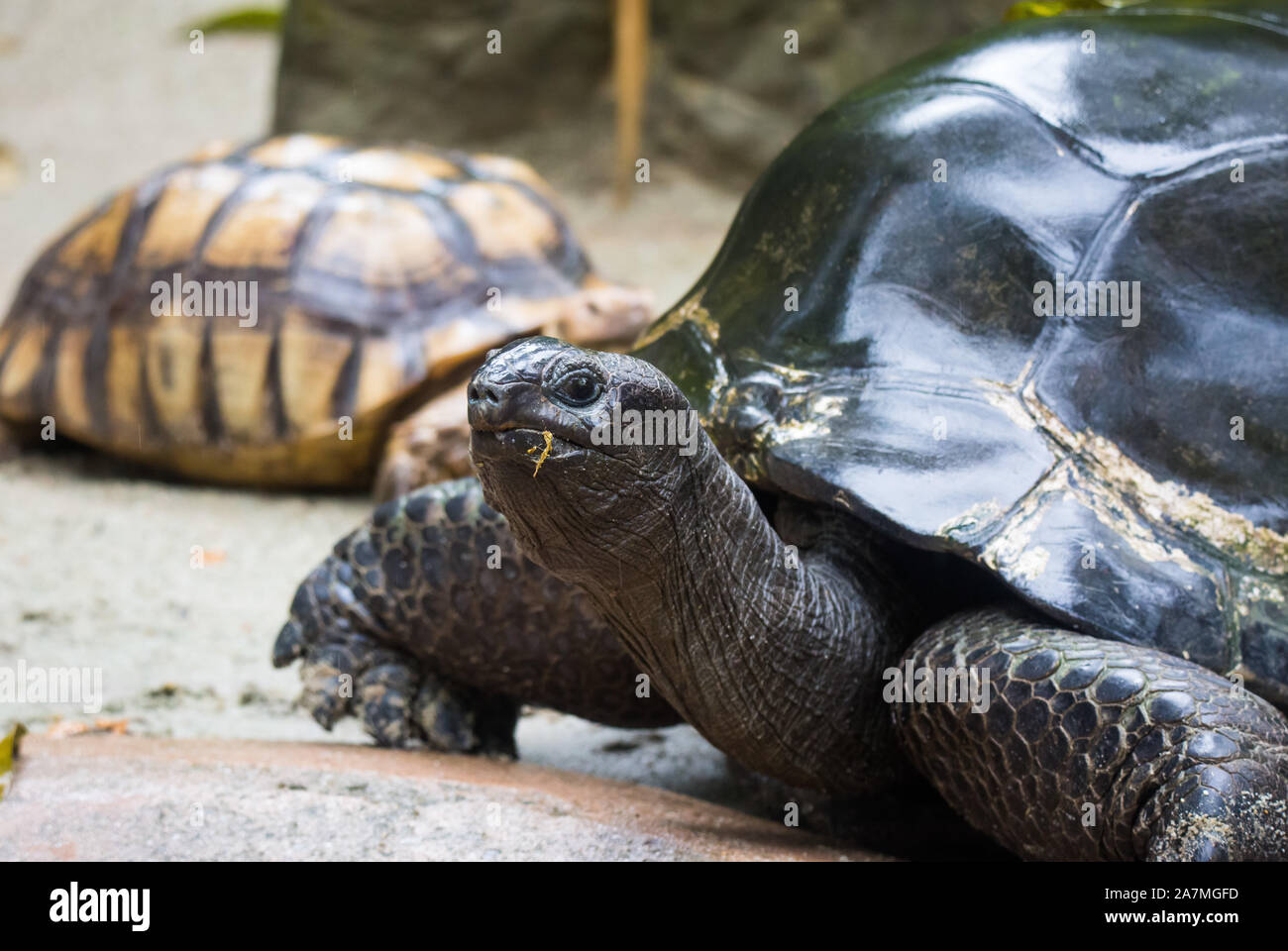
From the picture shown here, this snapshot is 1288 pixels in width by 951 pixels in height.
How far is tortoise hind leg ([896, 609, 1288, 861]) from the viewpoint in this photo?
1.95 metres

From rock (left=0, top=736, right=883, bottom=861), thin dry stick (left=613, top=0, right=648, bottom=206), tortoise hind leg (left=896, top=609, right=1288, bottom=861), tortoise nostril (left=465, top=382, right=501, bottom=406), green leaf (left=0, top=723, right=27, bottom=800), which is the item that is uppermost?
thin dry stick (left=613, top=0, right=648, bottom=206)

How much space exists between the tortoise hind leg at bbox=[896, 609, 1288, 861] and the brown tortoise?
3.20m

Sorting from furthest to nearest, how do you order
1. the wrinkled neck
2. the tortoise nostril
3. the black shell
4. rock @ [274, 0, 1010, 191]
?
rock @ [274, 0, 1010, 191], the black shell, the wrinkled neck, the tortoise nostril

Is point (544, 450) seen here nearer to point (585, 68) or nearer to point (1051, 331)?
point (1051, 331)

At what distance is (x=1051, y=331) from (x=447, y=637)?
139cm

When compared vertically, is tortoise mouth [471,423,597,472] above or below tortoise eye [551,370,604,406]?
below

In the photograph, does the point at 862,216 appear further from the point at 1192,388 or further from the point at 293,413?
the point at 293,413

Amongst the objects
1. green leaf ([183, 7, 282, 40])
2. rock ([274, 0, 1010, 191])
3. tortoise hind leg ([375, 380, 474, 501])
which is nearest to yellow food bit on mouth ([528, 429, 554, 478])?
tortoise hind leg ([375, 380, 474, 501])

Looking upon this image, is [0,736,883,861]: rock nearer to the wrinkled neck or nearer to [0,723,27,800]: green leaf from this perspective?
[0,723,27,800]: green leaf

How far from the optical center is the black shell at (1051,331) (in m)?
2.27

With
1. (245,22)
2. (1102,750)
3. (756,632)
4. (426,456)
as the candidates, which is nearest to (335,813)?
(756,632)

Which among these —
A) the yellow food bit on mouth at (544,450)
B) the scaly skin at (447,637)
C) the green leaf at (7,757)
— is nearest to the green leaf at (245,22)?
the scaly skin at (447,637)

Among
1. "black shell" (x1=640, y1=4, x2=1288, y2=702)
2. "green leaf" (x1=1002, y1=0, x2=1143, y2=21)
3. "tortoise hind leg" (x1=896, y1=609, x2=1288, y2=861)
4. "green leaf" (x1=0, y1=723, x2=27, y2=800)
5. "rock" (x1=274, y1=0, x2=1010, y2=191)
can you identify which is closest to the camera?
"tortoise hind leg" (x1=896, y1=609, x2=1288, y2=861)

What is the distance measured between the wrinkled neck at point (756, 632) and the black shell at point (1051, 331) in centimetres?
21
